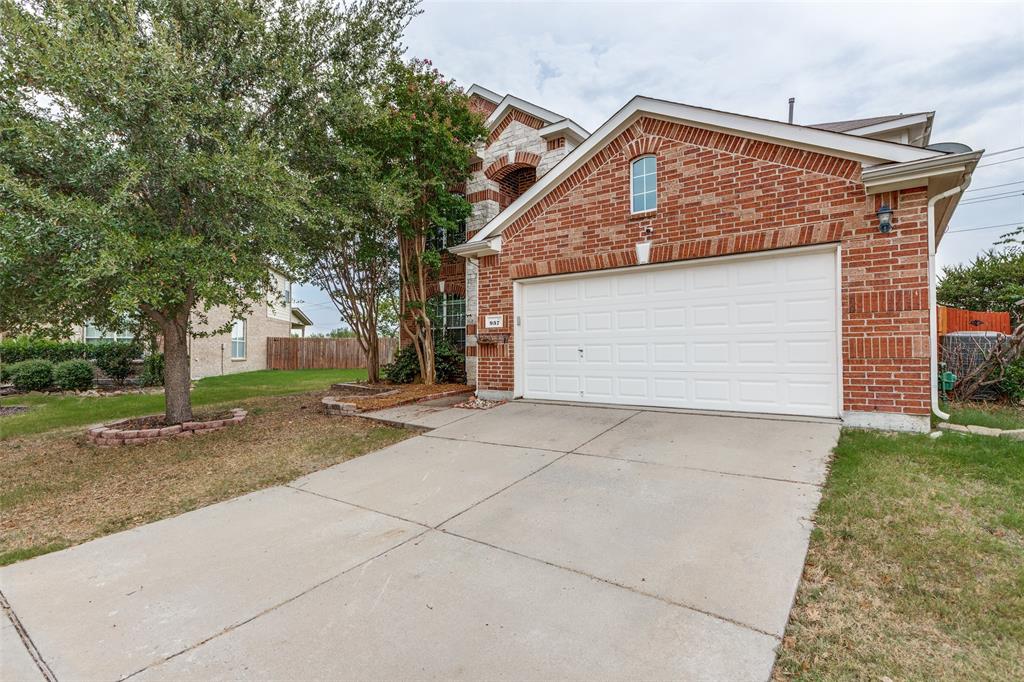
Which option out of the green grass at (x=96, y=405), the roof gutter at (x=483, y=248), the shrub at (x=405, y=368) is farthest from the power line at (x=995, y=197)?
the green grass at (x=96, y=405)

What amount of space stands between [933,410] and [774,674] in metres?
5.46

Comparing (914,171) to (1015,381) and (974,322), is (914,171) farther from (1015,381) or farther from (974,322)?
(974,322)

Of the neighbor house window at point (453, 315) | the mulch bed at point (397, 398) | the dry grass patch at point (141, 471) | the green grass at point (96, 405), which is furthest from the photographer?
the neighbor house window at point (453, 315)

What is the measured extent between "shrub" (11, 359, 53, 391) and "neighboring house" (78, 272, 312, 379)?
3.03 m

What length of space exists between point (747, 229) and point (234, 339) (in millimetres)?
20534

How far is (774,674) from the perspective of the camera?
1913 millimetres

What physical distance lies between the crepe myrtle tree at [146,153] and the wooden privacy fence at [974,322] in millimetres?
12857

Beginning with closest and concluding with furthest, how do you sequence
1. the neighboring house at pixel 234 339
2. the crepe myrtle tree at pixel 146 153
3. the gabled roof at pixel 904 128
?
the crepe myrtle tree at pixel 146 153 < the gabled roof at pixel 904 128 < the neighboring house at pixel 234 339

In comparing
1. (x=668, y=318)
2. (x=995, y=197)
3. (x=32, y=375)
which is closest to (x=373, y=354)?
(x=668, y=318)

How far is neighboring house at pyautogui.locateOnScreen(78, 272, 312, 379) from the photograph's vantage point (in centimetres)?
1736

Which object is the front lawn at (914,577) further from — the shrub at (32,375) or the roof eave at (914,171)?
the shrub at (32,375)

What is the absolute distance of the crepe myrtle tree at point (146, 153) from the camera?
196 inches

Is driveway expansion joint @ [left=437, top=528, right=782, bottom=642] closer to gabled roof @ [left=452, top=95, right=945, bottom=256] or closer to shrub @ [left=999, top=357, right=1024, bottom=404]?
gabled roof @ [left=452, top=95, right=945, bottom=256]

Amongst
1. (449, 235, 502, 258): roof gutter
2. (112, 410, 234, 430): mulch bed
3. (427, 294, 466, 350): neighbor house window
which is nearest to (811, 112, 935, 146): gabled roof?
(449, 235, 502, 258): roof gutter
